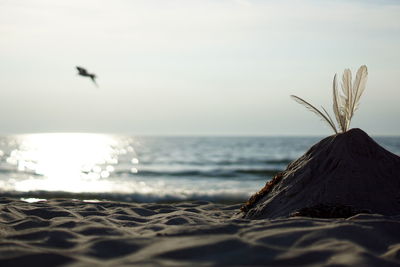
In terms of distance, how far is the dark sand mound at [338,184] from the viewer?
4344 millimetres

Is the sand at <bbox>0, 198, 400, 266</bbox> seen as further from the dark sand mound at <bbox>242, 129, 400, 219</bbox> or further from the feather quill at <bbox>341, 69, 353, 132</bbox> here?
the feather quill at <bbox>341, 69, 353, 132</bbox>

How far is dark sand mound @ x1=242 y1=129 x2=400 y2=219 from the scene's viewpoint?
171 inches

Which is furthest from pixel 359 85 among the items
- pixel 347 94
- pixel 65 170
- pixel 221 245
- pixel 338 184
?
pixel 65 170

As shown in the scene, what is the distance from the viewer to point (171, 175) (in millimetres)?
Result: 21500

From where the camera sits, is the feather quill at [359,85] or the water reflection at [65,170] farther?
the water reflection at [65,170]

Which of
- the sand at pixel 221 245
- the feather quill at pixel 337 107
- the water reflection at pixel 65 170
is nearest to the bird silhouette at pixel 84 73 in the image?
the sand at pixel 221 245

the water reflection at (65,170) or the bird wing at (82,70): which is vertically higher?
the water reflection at (65,170)

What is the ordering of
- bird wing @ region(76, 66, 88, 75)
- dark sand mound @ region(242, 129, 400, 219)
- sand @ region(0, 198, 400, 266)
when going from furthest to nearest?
dark sand mound @ region(242, 129, 400, 219)
bird wing @ region(76, 66, 88, 75)
sand @ region(0, 198, 400, 266)

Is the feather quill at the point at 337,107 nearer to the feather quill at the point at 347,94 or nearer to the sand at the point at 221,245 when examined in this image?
the feather quill at the point at 347,94

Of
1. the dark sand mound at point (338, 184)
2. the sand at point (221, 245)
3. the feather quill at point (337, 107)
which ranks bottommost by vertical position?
the sand at point (221, 245)

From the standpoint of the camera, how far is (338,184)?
4.48 m

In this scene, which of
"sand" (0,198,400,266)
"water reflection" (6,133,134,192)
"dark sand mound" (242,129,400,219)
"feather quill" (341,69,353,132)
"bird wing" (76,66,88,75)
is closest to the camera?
"sand" (0,198,400,266)

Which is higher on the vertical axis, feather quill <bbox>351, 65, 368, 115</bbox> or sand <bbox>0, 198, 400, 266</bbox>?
feather quill <bbox>351, 65, 368, 115</bbox>

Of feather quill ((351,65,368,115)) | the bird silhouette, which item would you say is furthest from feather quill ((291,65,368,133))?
the bird silhouette
